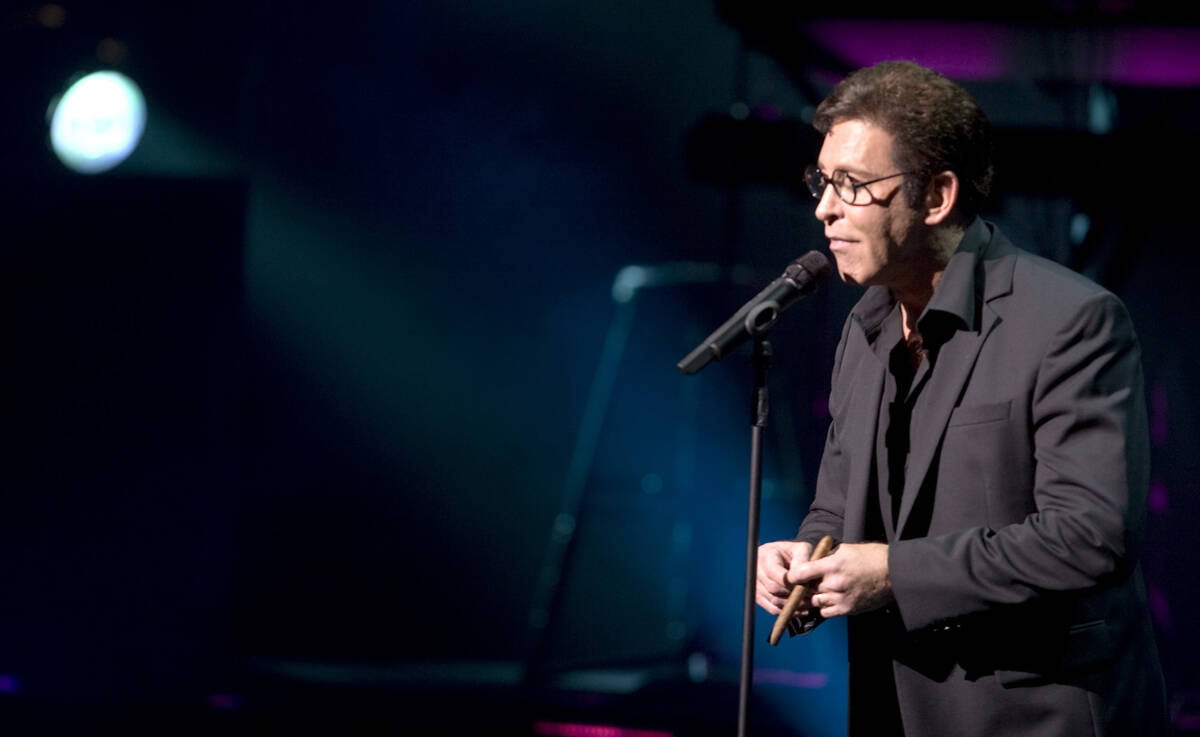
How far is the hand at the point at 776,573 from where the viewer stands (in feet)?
5.83

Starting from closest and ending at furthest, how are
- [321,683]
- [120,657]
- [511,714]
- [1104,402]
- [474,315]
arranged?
[1104,402] < [511,714] < [321,683] < [120,657] < [474,315]

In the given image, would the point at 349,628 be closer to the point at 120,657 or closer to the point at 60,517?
the point at 120,657

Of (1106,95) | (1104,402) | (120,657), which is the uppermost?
(1106,95)

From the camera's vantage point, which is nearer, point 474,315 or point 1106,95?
point 1106,95

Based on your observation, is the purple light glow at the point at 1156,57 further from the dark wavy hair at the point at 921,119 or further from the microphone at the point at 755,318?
the microphone at the point at 755,318

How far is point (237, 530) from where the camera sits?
498 centimetres

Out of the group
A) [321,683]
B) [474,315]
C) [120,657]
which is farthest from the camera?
[474,315]

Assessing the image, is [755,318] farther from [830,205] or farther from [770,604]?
[770,604]

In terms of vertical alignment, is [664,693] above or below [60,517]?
below

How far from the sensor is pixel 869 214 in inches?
72.7

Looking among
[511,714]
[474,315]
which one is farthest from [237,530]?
[511,714]

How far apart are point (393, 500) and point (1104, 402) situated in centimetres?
379

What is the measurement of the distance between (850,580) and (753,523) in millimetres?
173

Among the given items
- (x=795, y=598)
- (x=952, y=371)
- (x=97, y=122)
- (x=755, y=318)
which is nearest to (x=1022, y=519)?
(x=952, y=371)
